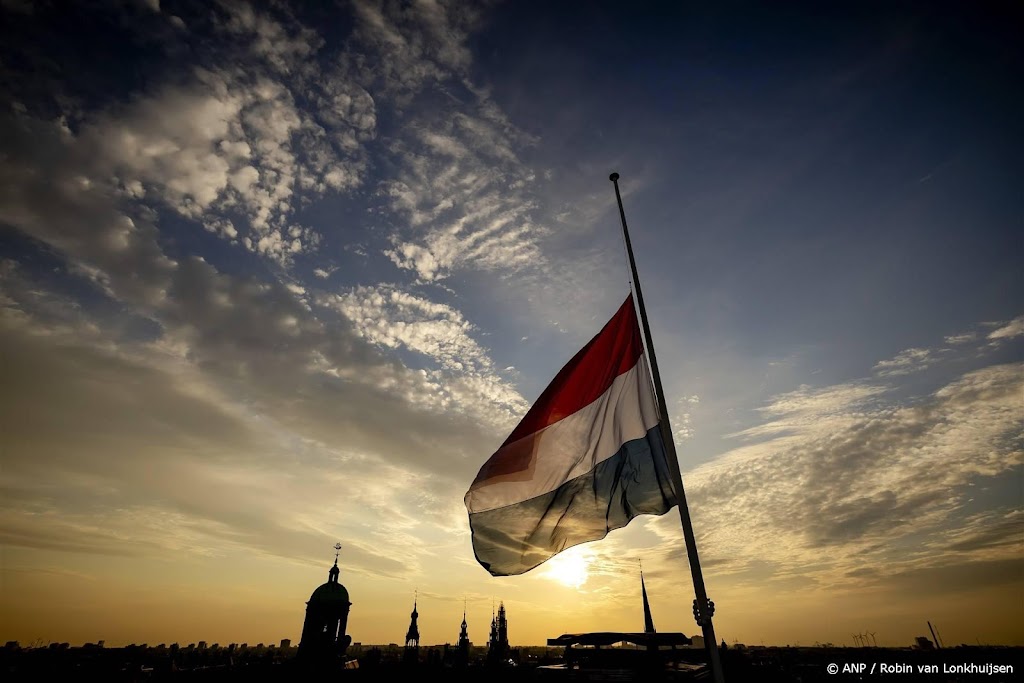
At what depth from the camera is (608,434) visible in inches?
384

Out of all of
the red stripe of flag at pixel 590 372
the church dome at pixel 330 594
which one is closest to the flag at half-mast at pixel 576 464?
the red stripe of flag at pixel 590 372

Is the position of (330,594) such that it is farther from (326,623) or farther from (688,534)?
(688,534)

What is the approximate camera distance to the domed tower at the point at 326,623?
6262cm

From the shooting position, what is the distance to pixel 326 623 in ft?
220

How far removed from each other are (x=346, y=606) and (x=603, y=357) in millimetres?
76234

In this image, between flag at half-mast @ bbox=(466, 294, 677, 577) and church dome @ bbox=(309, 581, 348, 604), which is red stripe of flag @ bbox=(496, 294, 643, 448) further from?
church dome @ bbox=(309, 581, 348, 604)

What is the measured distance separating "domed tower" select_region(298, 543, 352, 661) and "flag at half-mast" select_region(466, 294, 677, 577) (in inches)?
2608

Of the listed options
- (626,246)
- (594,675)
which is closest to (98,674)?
(594,675)

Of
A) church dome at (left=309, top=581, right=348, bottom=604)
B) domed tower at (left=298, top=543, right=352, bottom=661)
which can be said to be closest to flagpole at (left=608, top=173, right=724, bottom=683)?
domed tower at (left=298, top=543, right=352, bottom=661)

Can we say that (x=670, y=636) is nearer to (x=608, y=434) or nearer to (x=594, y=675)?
(x=594, y=675)

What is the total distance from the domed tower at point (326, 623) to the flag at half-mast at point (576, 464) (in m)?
66.3

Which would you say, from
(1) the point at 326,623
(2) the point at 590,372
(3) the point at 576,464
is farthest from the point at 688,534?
(1) the point at 326,623

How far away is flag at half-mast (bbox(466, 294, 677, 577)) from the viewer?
9.43 m

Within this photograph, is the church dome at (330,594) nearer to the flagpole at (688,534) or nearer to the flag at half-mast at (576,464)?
the flag at half-mast at (576,464)
